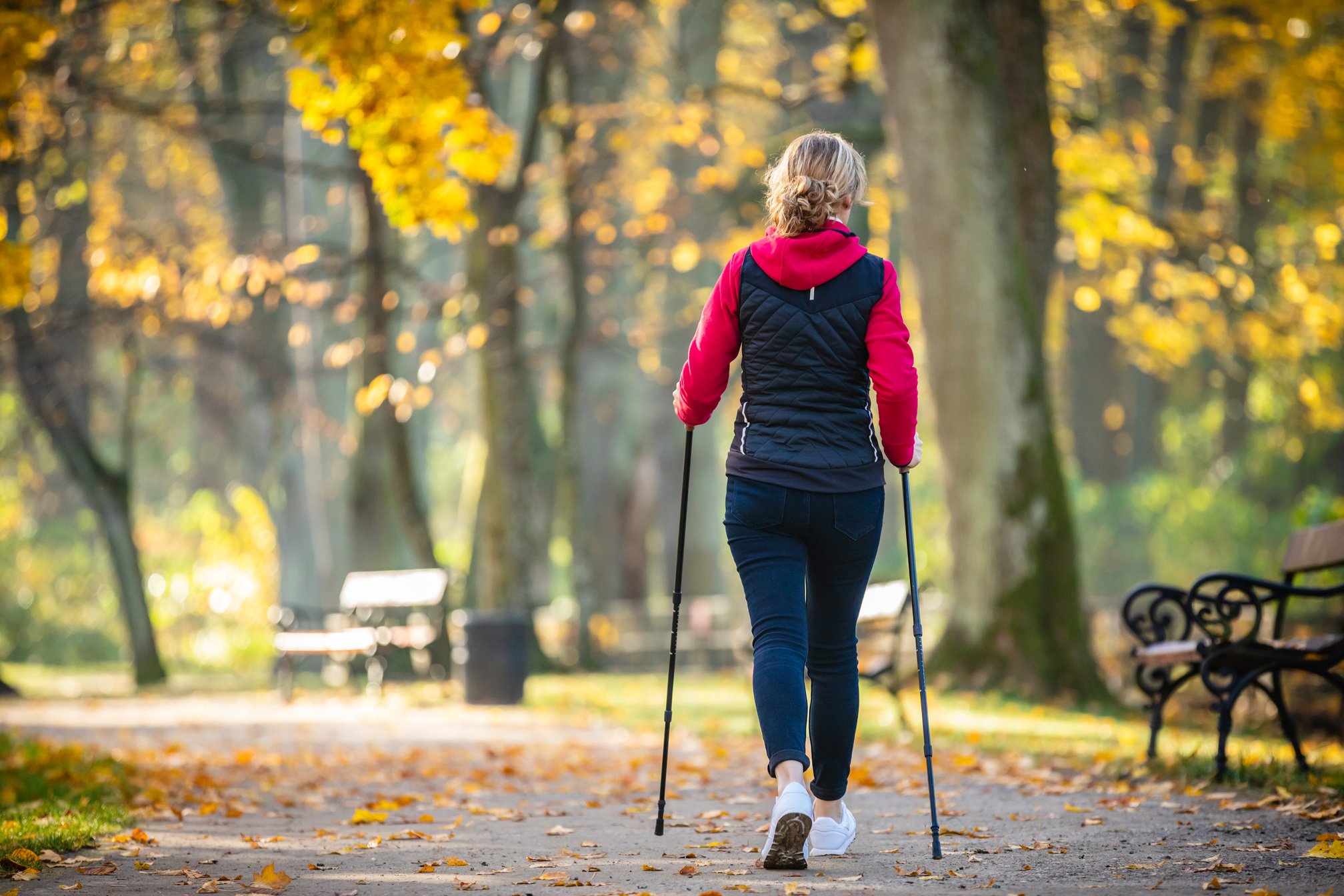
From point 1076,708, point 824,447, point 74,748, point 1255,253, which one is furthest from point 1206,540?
point 824,447

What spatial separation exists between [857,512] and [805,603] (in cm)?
33

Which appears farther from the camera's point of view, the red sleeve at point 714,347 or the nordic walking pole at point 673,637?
the nordic walking pole at point 673,637

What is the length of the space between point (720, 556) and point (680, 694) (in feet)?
24.2

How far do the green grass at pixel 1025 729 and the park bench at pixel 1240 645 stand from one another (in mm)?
207

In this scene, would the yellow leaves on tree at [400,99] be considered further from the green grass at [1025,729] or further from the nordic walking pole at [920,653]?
the nordic walking pole at [920,653]

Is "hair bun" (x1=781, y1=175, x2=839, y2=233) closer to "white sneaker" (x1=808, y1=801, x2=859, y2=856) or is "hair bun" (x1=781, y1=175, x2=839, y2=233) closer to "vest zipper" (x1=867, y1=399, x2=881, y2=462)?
"vest zipper" (x1=867, y1=399, x2=881, y2=462)

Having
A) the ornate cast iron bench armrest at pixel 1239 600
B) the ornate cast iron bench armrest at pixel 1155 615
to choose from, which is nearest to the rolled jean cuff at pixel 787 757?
the ornate cast iron bench armrest at pixel 1239 600

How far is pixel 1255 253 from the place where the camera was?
15328 mm

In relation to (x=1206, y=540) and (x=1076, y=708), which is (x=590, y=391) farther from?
(x=1076, y=708)

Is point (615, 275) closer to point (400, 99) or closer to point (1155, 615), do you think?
point (400, 99)

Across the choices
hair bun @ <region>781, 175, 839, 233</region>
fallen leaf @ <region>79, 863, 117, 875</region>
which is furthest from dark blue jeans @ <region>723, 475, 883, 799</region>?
fallen leaf @ <region>79, 863, 117, 875</region>

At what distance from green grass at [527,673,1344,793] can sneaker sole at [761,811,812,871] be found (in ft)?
7.79

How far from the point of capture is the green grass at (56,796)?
506 cm

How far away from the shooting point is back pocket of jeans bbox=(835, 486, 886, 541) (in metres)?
4.44
